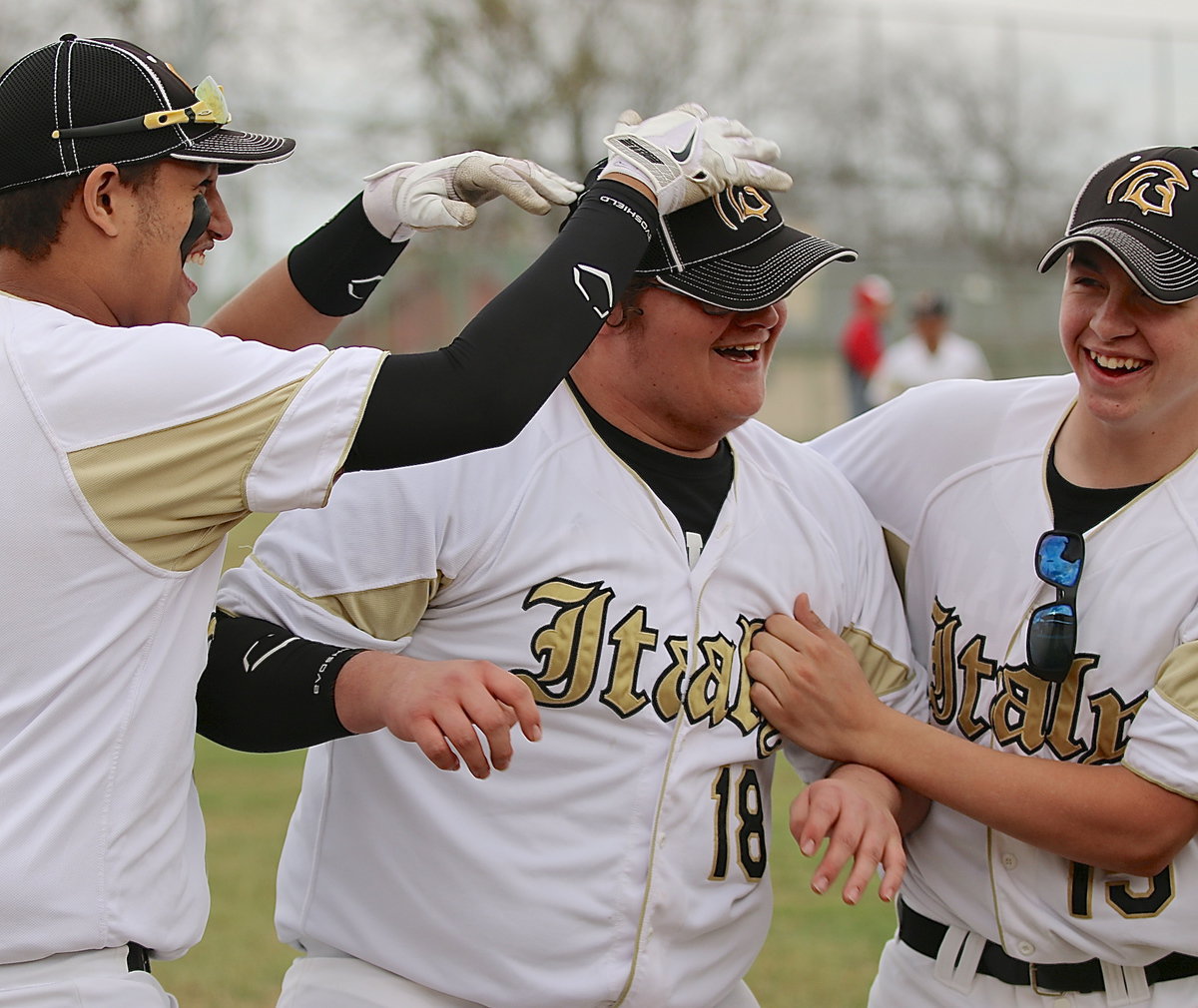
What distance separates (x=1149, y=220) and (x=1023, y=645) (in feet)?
2.70

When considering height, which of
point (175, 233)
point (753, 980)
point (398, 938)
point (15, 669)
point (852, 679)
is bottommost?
point (753, 980)

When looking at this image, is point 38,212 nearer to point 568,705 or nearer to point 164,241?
point 164,241

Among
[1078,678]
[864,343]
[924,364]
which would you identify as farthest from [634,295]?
[864,343]

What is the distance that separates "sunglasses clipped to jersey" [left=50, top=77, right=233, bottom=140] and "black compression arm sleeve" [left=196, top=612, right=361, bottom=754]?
83 cm

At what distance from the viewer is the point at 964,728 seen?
2.92 metres

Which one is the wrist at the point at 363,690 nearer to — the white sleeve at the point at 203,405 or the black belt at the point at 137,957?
the white sleeve at the point at 203,405

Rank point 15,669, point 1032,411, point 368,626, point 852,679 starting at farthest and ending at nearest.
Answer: point 1032,411
point 852,679
point 368,626
point 15,669

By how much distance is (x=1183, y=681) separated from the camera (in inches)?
102

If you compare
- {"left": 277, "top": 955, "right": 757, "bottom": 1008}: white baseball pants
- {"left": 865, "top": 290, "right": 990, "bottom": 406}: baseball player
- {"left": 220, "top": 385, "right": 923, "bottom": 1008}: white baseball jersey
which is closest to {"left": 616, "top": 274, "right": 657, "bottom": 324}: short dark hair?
{"left": 220, "top": 385, "right": 923, "bottom": 1008}: white baseball jersey

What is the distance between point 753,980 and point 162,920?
289cm

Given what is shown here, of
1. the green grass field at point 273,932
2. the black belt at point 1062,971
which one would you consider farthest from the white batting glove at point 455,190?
the green grass field at point 273,932

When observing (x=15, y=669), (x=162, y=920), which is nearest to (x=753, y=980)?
(x=162, y=920)

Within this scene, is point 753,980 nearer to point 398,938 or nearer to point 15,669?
point 398,938

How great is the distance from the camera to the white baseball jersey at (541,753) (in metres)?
2.59
